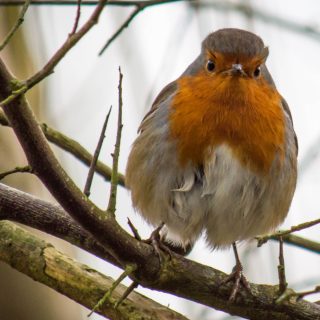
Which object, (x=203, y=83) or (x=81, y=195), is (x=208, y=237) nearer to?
(x=203, y=83)

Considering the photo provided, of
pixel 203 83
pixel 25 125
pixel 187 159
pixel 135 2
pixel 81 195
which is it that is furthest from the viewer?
pixel 203 83

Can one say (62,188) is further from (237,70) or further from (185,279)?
(237,70)

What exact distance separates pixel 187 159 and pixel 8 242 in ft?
3.47

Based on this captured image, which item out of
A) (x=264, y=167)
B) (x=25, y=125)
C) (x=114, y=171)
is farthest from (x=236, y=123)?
(x=25, y=125)

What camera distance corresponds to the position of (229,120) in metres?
3.77

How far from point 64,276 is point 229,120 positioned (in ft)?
4.14

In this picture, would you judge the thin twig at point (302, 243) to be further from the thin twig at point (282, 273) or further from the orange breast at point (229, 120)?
Answer: the thin twig at point (282, 273)

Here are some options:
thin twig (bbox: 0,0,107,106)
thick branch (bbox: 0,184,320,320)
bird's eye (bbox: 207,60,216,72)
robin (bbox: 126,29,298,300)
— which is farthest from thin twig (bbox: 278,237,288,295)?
bird's eye (bbox: 207,60,216,72)

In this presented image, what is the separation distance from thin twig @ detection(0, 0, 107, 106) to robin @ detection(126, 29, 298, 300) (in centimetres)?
155

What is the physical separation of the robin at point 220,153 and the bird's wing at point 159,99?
58 millimetres

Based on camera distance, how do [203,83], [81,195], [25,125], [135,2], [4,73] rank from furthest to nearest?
1. [203,83]
2. [135,2]
3. [81,195]
4. [25,125]
5. [4,73]

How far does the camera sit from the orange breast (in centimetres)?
370

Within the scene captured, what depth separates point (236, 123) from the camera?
148 inches

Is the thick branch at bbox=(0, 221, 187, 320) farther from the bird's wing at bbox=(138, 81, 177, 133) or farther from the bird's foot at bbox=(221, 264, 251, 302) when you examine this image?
the bird's wing at bbox=(138, 81, 177, 133)
